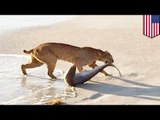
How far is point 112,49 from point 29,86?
3801 millimetres

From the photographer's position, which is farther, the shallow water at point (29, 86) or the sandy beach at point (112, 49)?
the shallow water at point (29, 86)

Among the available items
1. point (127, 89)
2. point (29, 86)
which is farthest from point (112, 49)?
point (127, 89)

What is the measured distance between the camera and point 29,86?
8.09 meters

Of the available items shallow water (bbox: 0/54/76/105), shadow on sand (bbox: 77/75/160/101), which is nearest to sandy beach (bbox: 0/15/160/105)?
shadow on sand (bbox: 77/75/160/101)

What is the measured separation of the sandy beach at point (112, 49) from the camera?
22.4 ft

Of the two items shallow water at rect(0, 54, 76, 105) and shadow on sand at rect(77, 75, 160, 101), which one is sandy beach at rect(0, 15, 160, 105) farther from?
shallow water at rect(0, 54, 76, 105)

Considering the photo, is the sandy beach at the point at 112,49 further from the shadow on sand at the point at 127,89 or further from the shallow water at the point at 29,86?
the shallow water at the point at 29,86

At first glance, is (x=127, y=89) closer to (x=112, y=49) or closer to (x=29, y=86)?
(x=29, y=86)

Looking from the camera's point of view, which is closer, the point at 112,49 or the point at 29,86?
the point at 29,86

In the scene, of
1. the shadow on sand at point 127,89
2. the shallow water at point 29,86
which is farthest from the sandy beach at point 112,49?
the shallow water at point 29,86

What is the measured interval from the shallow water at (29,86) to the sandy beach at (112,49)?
15.0 inches

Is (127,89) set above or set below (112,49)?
below
